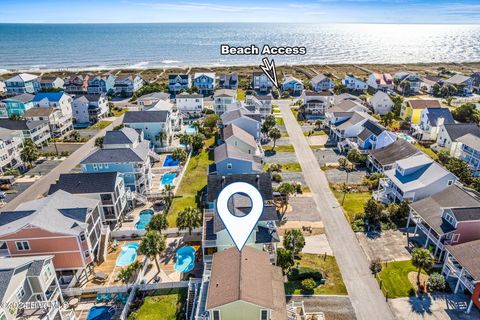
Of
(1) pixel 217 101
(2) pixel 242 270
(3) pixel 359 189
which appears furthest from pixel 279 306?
(1) pixel 217 101

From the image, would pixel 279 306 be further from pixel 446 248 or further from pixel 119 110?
pixel 119 110

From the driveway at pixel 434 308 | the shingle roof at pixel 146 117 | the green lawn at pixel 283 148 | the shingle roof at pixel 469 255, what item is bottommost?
the driveway at pixel 434 308

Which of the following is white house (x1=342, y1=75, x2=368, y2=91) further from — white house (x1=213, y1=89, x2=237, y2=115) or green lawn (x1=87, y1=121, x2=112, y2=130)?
green lawn (x1=87, y1=121, x2=112, y2=130)

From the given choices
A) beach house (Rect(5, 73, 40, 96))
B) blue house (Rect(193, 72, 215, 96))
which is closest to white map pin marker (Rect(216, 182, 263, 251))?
blue house (Rect(193, 72, 215, 96))

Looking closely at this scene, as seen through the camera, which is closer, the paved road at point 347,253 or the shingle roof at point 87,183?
the paved road at point 347,253

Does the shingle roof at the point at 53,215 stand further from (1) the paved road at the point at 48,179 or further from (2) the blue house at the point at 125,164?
(1) the paved road at the point at 48,179

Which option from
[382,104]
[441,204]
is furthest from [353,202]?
[382,104]

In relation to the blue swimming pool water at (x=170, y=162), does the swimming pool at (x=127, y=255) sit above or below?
below

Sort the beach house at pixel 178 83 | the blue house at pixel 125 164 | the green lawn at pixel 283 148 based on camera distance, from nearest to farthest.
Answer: the blue house at pixel 125 164 → the green lawn at pixel 283 148 → the beach house at pixel 178 83

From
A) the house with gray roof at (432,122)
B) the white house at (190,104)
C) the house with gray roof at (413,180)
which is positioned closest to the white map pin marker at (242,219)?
the house with gray roof at (413,180)

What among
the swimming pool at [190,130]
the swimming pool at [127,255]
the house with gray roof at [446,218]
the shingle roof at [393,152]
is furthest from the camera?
the swimming pool at [190,130]
